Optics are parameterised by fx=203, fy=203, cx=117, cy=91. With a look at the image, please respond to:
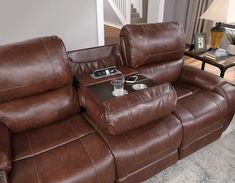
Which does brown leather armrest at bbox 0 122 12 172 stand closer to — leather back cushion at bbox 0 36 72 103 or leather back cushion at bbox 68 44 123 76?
leather back cushion at bbox 0 36 72 103

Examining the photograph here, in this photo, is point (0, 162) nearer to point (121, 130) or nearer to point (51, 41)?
point (121, 130)

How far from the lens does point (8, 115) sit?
1.37 m

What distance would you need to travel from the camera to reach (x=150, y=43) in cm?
187

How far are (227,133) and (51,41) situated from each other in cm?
186

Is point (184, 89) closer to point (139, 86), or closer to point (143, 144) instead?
point (139, 86)

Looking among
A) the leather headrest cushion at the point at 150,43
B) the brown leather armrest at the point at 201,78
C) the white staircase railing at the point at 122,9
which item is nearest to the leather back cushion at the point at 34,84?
the leather headrest cushion at the point at 150,43

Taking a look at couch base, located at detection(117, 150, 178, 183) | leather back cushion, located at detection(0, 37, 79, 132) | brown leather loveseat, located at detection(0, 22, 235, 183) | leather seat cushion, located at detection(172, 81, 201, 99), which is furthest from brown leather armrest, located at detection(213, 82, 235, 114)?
leather back cushion, located at detection(0, 37, 79, 132)

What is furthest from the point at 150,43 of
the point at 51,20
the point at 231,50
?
the point at 51,20

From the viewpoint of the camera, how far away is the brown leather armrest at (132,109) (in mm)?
1266

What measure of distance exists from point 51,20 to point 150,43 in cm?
130

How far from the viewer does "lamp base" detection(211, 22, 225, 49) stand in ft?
7.80

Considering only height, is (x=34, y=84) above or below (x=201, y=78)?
above

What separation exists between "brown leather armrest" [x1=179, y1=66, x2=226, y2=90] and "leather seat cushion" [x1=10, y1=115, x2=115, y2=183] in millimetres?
1149

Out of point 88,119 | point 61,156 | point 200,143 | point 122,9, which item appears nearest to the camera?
point 61,156
